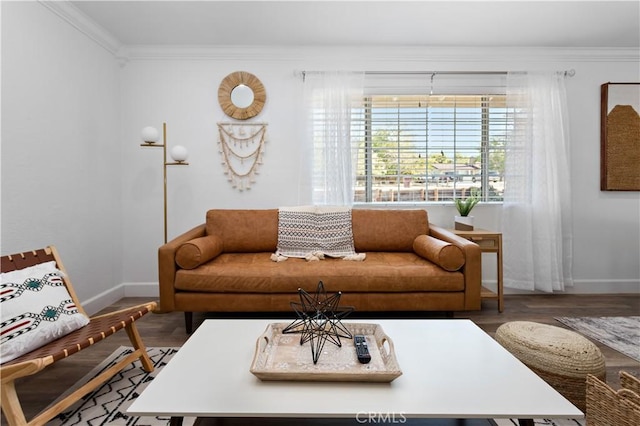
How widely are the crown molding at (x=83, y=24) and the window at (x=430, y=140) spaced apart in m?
2.37

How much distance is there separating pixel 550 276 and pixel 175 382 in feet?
11.7

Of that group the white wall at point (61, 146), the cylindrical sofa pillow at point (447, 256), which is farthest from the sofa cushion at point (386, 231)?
the white wall at point (61, 146)

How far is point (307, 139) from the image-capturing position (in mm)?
3605

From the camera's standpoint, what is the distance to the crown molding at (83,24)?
2.66m

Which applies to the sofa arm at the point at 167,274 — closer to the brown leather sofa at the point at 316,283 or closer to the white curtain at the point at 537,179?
the brown leather sofa at the point at 316,283

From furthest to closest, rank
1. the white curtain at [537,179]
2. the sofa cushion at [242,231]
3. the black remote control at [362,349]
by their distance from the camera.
A: the white curtain at [537,179], the sofa cushion at [242,231], the black remote control at [362,349]

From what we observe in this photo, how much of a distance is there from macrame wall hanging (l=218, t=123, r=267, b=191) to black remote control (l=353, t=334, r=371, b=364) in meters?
2.49

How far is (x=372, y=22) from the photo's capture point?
10.2 ft

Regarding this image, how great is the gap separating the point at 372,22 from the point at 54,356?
3.13 m

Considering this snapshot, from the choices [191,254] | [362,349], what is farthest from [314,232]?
[362,349]

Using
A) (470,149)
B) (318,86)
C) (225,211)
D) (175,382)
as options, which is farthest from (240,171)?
(175,382)

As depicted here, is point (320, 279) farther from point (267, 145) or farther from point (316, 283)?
point (267, 145)

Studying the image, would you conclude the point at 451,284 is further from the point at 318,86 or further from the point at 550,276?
the point at 318,86

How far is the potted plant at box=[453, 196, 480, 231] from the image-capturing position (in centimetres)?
341
